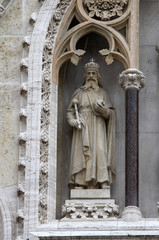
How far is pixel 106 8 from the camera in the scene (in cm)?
1789

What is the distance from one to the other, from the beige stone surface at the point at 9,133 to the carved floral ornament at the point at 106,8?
133 centimetres

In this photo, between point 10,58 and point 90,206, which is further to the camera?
point 10,58

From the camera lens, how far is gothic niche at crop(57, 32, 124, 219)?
57.5ft

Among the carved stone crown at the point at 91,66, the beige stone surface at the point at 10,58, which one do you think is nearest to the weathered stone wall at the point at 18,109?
the beige stone surface at the point at 10,58

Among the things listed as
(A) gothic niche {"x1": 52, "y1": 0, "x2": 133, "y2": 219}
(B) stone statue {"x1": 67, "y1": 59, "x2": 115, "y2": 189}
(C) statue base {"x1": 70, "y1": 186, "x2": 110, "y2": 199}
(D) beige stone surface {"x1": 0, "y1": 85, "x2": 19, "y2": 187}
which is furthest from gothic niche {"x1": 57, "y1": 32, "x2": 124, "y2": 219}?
(D) beige stone surface {"x1": 0, "y1": 85, "x2": 19, "y2": 187}

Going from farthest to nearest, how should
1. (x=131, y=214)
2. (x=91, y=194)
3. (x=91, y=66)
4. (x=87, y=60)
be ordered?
(x=87, y=60)
(x=91, y=66)
(x=91, y=194)
(x=131, y=214)

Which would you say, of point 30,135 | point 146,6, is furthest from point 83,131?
point 146,6

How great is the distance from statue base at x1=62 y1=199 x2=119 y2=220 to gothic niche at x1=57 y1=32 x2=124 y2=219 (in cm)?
39

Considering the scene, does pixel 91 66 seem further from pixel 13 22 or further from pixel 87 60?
pixel 13 22

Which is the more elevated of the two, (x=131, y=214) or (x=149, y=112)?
(x=149, y=112)

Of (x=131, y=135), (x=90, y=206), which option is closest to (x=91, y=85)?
(x=131, y=135)

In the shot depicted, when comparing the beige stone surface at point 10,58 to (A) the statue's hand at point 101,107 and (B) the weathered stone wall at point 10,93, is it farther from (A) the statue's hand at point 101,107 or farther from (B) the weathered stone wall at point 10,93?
(A) the statue's hand at point 101,107

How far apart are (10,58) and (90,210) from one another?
2.08 meters

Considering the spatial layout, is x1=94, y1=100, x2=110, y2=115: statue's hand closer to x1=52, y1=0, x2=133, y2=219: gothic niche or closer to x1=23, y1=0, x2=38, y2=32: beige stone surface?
x1=52, y1=0, x2=133, y2=219: gothic niche
